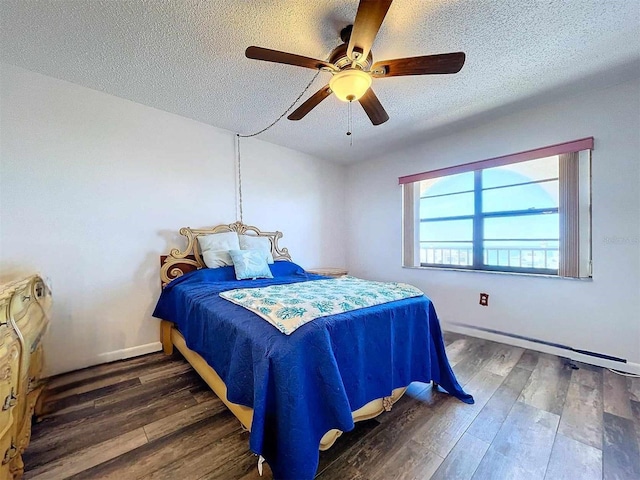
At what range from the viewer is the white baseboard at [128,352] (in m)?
2.33

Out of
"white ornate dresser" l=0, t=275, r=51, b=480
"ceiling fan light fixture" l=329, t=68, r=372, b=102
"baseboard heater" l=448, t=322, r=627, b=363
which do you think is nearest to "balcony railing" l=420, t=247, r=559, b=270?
"baseboard heater" l=448, t=322, r=627, b=363

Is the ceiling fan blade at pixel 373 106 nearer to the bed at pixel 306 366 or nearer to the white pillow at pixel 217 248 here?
the bed at pixel 306 366

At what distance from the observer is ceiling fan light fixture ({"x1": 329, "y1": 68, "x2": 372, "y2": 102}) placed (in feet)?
4.90

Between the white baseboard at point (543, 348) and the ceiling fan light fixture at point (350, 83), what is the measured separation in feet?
9.44

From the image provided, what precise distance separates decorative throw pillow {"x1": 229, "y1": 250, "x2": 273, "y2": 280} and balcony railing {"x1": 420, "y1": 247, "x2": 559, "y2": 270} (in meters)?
2.19

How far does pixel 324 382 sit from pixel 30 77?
3158 millimetres

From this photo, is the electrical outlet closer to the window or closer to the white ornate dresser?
the window

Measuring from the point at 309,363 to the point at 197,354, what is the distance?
46.4 inches

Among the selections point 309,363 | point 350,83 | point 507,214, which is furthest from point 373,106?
point 507,214

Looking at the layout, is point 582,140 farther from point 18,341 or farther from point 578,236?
point 18,341

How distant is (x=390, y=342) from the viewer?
1.56 meters

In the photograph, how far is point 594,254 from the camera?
7.57 ft

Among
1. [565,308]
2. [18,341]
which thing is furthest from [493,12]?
[18,341]

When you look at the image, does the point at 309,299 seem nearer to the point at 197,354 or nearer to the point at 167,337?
the point at 197,354
